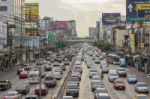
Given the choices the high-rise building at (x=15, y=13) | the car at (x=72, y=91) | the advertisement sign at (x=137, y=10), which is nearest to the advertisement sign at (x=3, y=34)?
the high-rise building at (x=15, y=13)

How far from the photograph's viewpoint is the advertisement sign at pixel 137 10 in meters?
104

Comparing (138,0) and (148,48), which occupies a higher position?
(138,0)

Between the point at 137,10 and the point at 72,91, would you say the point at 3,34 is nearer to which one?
the point at 137,10

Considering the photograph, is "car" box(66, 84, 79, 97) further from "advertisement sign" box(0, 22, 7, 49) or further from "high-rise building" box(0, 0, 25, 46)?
"high-rise building" box(0, 0, 25, 46)

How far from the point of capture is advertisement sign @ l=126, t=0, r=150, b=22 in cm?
10450

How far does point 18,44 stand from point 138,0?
5030 centimetres

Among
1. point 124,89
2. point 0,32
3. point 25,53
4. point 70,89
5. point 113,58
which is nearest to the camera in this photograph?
point 70,89

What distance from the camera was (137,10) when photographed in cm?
10500

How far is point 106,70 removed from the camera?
104 metres

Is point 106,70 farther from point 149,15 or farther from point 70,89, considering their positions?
point 70,89

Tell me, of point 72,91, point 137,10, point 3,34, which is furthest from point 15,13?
point 72,91

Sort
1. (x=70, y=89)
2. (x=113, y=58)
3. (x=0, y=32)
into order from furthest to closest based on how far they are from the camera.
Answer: (x=113, y=58)
(x=0, y=32)
(x=70, y=89)

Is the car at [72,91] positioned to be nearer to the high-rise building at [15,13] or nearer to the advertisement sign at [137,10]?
the advertisement sign at [137,10]

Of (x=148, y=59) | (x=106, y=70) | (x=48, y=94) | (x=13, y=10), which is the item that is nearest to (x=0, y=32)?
(x=106, y=70)
